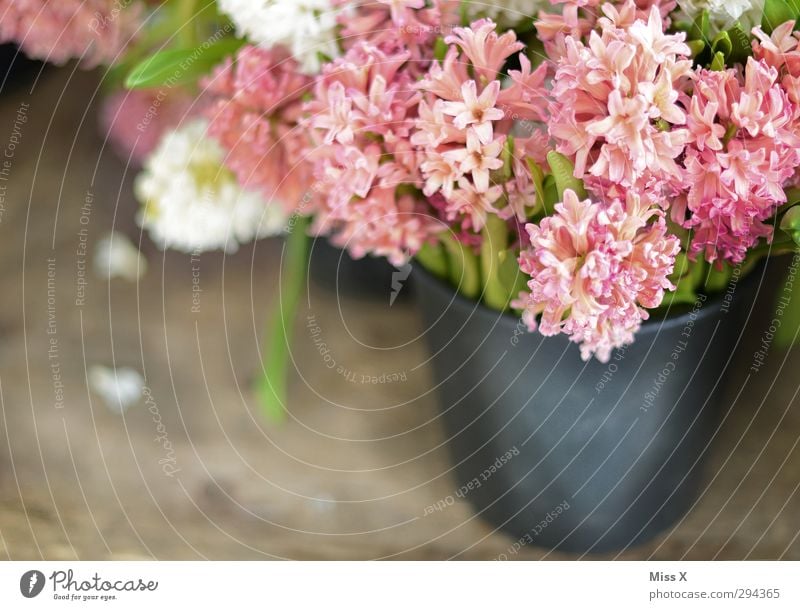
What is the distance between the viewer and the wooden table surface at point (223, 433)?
0.36m

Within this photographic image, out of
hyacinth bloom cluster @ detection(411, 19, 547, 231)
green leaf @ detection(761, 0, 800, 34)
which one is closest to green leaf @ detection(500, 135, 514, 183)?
hyacinth bloom cluster @ detection(411, 19, 547, 231)

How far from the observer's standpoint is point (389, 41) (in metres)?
0.30

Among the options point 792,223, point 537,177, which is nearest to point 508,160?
point 537,177

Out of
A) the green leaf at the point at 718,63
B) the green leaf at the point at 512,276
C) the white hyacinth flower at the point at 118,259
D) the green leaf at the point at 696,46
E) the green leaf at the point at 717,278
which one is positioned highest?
the green leaf at the point at 696,46

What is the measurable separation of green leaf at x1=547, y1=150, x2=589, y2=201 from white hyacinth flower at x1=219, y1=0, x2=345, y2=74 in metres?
0.10

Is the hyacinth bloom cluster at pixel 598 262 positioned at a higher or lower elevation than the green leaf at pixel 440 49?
lower

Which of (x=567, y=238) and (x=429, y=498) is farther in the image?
(x=429, y=498)

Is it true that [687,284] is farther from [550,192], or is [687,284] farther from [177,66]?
[177,66]

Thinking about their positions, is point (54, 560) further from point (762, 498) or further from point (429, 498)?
point (762, 498)

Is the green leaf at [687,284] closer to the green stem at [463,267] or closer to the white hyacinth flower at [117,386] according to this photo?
the green stem at [463,267]

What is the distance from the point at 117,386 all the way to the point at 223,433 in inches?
2.2

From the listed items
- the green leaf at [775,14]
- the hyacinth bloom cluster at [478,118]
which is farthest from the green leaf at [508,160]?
the green leaf at [775,14]

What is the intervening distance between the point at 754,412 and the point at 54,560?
35 cm
